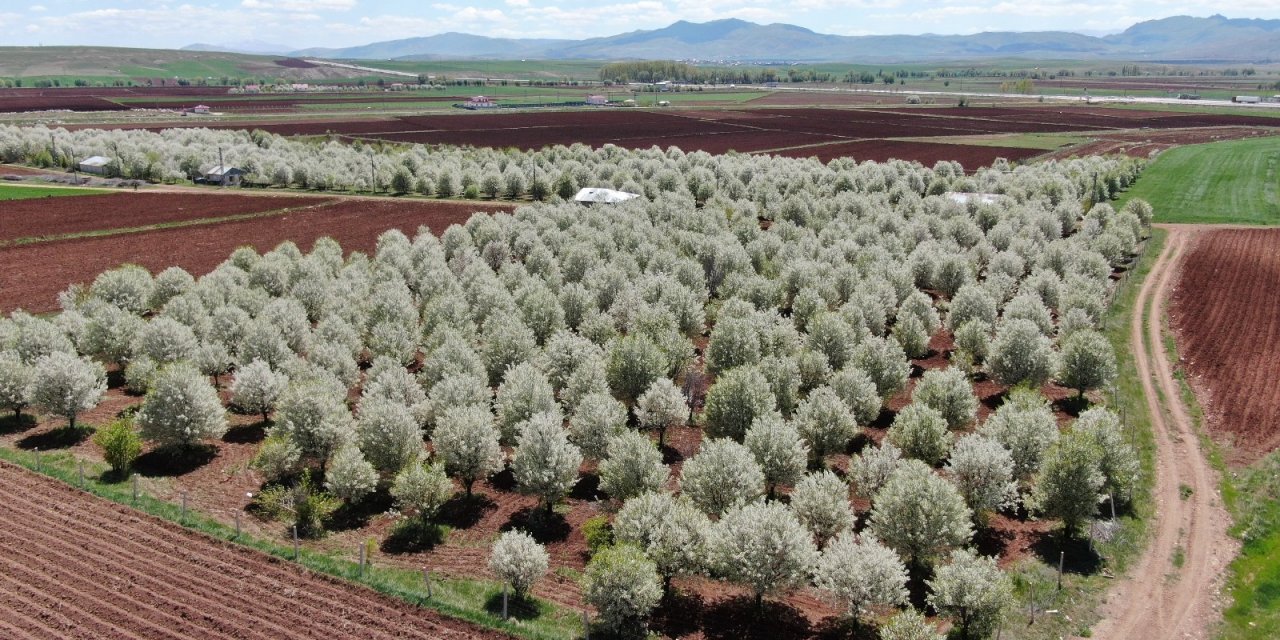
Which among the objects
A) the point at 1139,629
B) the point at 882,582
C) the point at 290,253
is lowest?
the point at 1139,629

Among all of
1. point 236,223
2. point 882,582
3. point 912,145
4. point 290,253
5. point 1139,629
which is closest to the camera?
point 882,582

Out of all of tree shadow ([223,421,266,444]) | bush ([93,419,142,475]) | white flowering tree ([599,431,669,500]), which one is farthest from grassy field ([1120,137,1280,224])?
bush ([93,419,142,475])

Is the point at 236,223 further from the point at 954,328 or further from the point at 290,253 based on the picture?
the point at 954,328

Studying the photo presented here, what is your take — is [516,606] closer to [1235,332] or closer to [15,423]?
[15,423]

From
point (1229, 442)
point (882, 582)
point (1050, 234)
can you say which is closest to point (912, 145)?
point (1050, 234)

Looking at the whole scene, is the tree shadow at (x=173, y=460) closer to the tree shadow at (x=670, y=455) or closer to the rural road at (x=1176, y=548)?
the tree shadow at (x=670, y=455)

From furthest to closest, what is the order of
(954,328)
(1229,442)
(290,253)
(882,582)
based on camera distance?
(290,253)
(954,328)
(1229,442)
(882,582)

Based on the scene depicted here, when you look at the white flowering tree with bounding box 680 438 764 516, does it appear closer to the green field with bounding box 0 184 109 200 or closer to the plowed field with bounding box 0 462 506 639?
the plowed field with bounding box 0 462 506 639
